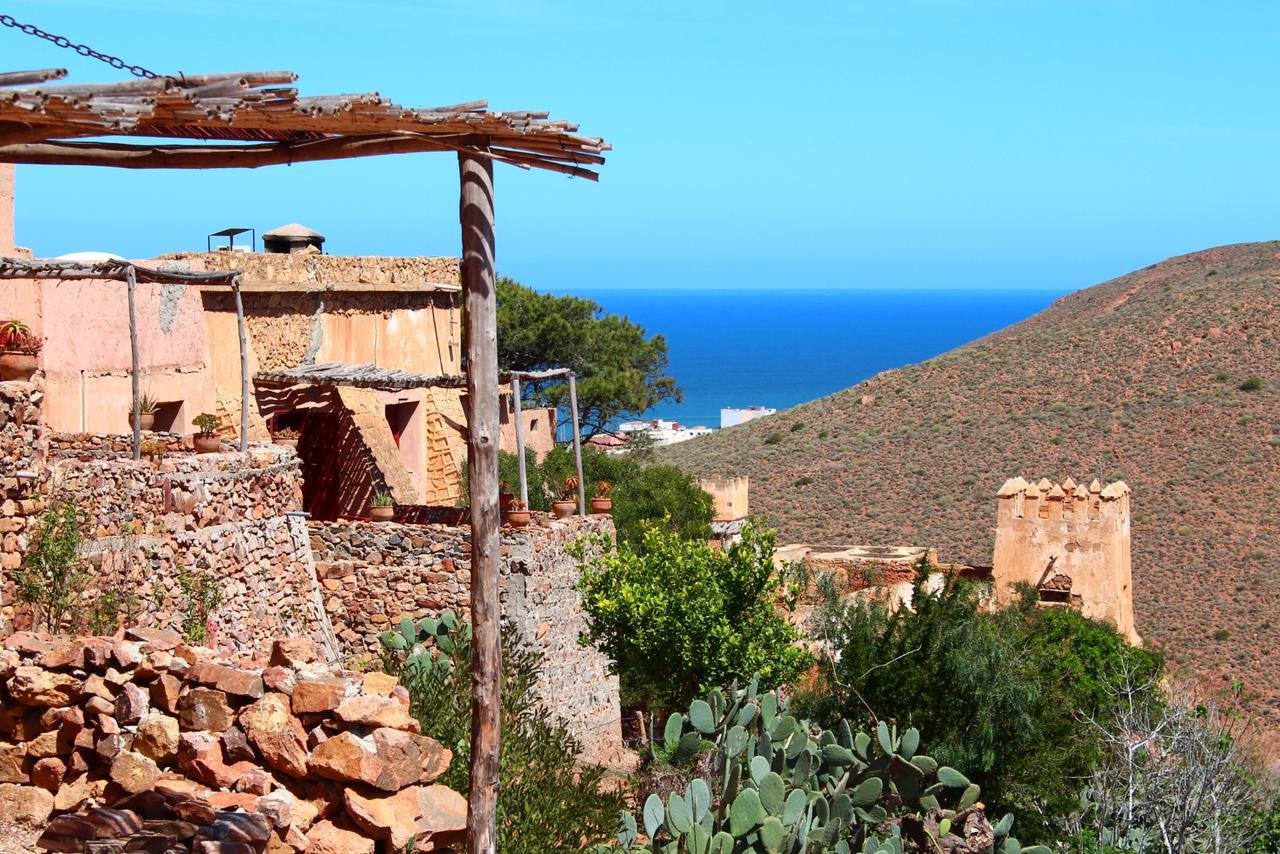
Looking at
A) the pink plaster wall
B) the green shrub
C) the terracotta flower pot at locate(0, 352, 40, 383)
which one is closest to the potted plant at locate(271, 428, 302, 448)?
the pink plaster wall

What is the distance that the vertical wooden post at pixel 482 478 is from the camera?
682cm

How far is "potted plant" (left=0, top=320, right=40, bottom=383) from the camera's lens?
10672 millimetres

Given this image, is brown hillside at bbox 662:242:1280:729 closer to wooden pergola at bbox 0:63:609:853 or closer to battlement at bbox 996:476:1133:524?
battlement at bbox 996:476:1133:524

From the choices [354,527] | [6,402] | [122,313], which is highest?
[122,313]

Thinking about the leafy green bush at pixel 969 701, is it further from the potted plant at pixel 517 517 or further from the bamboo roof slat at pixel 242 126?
the bamboo roof slat at pixel 242 126

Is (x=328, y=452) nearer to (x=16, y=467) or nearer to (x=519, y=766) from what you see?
(x=16, y=467)

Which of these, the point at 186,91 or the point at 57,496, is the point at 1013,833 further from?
the point at 186,91

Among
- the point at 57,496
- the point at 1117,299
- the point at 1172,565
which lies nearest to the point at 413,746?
the point at 57,496

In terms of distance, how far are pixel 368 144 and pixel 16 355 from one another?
208 inches

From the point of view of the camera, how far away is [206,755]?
7.70 m

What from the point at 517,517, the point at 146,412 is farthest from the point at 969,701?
the point at 146,412

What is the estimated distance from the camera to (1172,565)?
37.7 metres

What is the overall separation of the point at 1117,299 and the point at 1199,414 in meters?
22.4

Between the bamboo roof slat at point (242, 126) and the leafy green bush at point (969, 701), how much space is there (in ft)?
27.2
